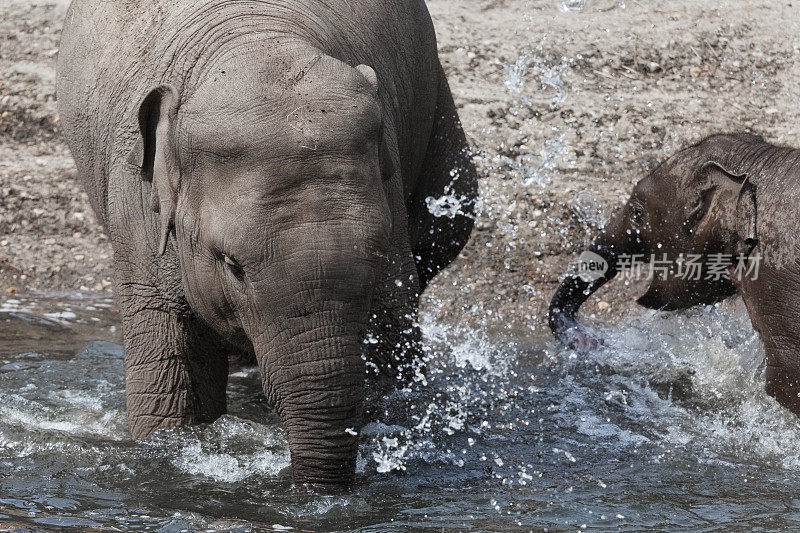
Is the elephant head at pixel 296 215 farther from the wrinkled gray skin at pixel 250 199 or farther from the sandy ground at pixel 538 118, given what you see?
the sandy ground at pixel 538 118

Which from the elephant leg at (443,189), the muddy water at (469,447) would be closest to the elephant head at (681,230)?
the muddy water at (469,447)

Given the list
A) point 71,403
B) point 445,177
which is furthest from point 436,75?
point 71,403

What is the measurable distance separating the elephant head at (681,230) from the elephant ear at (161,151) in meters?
3.48

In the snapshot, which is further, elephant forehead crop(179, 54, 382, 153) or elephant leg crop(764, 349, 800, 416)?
elephant leg crop(764, 349, 800, 416)

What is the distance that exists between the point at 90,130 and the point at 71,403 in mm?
1775

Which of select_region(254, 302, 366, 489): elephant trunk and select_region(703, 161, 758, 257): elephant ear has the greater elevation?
select_region(703, 161, 758, 257): elephant ear

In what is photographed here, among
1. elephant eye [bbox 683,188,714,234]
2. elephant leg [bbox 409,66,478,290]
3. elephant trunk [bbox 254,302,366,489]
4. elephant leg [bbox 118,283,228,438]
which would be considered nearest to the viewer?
elephant trunk [bbox 254,302,366,489]

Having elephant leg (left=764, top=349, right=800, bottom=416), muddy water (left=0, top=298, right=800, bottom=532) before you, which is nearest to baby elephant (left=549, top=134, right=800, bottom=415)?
elephant leg (left=764, top=349, right=800, bottom=416)

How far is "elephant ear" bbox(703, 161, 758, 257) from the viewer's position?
286 inches

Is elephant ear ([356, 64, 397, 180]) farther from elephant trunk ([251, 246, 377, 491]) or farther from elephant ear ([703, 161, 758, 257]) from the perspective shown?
elephant ear ([703, 161, 758, 257])

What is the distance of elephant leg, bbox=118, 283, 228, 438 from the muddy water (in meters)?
0.11

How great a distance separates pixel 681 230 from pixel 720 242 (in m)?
0.27

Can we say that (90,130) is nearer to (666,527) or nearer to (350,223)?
(350,223)

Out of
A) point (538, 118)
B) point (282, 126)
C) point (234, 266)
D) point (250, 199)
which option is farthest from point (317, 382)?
point (538, 118)
